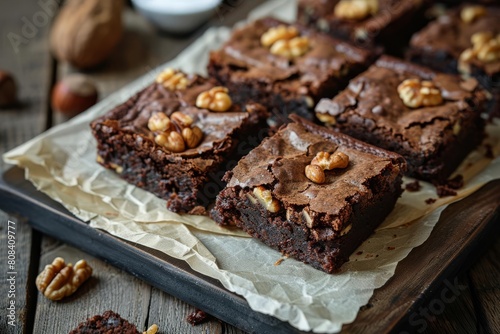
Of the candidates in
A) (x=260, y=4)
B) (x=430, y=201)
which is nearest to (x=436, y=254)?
(x=430, y=201)

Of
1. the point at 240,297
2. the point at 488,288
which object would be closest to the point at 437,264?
the point at 488,288

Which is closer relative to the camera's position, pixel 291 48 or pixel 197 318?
pixel 197 318

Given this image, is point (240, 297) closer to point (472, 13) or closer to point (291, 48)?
point (291, 48)

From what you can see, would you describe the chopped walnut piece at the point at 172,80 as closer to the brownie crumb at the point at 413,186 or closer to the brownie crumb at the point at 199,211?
the brownie crumb at the point at 199,211

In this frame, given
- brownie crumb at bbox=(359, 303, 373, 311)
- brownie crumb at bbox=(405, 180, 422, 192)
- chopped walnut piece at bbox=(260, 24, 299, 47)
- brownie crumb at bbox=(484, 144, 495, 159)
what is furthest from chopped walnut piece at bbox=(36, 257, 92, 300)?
brownie crumb at bbox=(484, 144, 495, 159)

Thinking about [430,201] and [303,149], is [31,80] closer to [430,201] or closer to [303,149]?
[303,149]

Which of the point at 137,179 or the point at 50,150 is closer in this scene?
the point at 137,179

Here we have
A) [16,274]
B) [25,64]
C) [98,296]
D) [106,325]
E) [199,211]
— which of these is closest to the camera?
[106,325]
